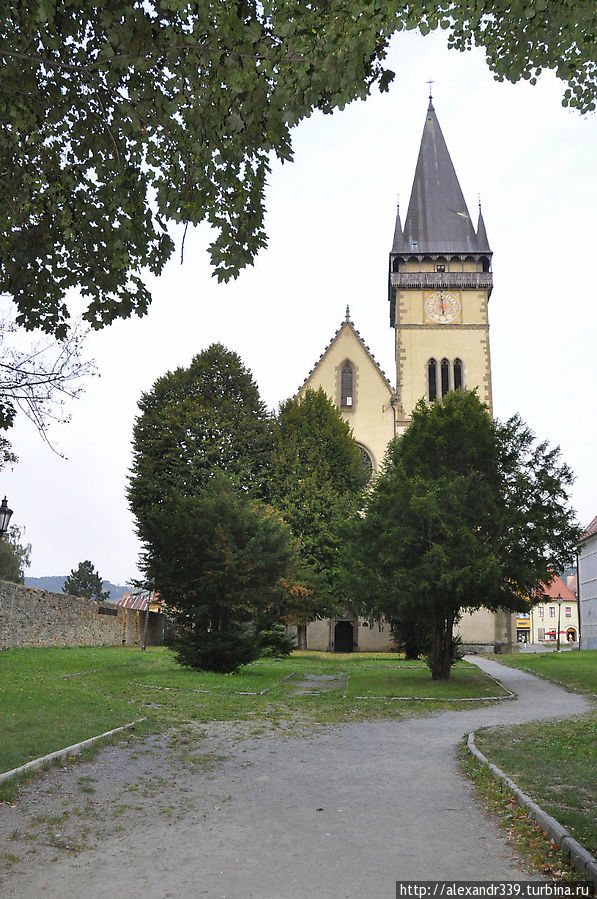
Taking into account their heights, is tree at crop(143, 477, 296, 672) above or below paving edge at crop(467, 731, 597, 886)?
above

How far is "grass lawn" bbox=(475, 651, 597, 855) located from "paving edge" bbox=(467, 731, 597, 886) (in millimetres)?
106

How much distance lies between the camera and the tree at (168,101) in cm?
576

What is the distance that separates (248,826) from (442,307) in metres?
49.4

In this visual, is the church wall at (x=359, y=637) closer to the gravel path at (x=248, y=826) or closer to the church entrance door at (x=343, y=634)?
the church entrance door at (x=343, y=634)

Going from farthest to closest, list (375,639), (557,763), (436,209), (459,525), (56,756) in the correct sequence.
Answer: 1. (436,209)
2. (375,639)
3. (459,525)
4. (557,763)
5. (56,756)

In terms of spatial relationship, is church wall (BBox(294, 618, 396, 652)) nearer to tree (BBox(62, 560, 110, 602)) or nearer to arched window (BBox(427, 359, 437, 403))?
arched window (BBox(427, 359, 437, 403))

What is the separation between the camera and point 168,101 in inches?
265

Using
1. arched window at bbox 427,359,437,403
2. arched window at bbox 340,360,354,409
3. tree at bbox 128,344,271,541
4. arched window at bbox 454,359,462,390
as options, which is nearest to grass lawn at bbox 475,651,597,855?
tree at bbox 128,344,271,541

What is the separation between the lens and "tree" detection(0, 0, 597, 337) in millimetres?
5762

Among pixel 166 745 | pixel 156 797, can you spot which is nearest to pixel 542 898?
pixel 156 797

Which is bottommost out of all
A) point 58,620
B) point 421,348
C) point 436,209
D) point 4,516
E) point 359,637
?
point 359,637

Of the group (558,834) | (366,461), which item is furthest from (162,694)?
(366,461)

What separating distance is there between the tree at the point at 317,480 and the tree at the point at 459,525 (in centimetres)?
1468

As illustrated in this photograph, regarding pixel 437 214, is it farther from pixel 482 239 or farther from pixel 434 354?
pixel 434 354
